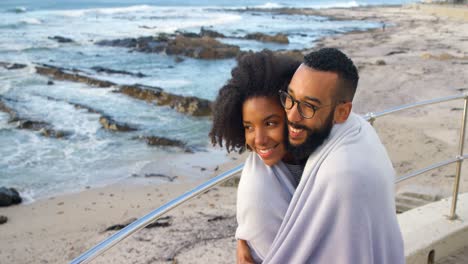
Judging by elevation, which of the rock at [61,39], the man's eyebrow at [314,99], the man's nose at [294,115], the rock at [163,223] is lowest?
the rock at [163,223]

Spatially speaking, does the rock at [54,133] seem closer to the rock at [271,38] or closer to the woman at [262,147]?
the woman at [262,147]

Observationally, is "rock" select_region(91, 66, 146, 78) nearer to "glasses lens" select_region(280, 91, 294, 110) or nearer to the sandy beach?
the sandy beach

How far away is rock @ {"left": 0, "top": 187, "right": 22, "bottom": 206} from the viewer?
7.54 metres

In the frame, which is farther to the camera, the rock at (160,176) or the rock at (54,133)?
the rock at (54,133)

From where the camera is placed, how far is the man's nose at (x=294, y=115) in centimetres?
→ 144

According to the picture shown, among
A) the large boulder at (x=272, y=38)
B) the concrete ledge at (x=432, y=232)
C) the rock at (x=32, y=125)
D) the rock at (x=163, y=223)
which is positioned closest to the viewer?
the concrete ledge at (x=432, y=232)

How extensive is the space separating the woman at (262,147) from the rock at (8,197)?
22.6 ft

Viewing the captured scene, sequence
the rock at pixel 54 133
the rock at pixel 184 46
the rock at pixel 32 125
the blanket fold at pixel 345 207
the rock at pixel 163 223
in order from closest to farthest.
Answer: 1. the blanket fold at pixel 345 207
2. the rock at pixel 163 223
3. the rock at pixel 54 133
4. the rock at pixel 32 125
5. the rock at pixel 184 46

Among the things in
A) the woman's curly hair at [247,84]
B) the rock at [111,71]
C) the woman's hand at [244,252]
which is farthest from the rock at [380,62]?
the woman's hand at [244,252]

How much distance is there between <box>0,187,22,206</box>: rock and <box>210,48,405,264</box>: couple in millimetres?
6828

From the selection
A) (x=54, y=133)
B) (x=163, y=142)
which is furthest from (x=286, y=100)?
(x=54, y=133)

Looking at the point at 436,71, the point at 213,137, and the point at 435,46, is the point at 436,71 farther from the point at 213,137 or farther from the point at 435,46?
the point at 213,137

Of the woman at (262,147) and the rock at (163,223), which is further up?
the woman at (262,147)

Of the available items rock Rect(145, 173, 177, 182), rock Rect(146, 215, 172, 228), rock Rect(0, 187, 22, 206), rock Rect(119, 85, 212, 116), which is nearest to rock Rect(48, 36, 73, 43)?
rock Rect(119, 85, 212, 116)
